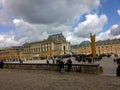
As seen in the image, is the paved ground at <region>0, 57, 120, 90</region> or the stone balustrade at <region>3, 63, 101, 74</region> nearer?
the paved ground at <region>0, 57, 120, 90</region>

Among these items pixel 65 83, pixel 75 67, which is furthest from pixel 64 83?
pixel 75 67

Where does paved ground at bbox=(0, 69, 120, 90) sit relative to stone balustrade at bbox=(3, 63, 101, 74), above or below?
below

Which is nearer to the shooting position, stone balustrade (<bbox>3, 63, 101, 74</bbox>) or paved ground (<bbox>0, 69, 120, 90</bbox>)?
paved ground (<bbox>0, 69, 120, 90</bbox>)

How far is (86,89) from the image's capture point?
1299 centimetres

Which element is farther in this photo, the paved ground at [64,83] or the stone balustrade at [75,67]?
the stone balustrade at [75,67]

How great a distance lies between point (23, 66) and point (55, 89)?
2231 cm

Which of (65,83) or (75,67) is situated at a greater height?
(75,67)

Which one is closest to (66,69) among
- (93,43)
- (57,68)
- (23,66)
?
(57,68)

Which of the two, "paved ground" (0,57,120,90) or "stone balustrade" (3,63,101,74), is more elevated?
"stone balustrade" (3,63,101,74)

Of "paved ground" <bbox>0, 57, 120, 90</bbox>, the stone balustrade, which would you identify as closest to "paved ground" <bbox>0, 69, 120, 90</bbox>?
"paved ground" <bbox>0, 57, 120, 90</bbox>

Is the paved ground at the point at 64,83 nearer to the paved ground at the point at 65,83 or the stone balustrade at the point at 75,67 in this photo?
the paved ground at the point at 65,83

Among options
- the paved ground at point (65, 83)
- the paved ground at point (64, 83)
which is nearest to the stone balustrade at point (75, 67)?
the paved ground at point (64, 83)

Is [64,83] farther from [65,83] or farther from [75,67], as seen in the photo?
[75,67]

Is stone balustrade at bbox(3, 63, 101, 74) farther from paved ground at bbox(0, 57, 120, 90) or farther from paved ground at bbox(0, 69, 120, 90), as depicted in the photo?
paved ground at bbox(0, 69, 120, 90)
